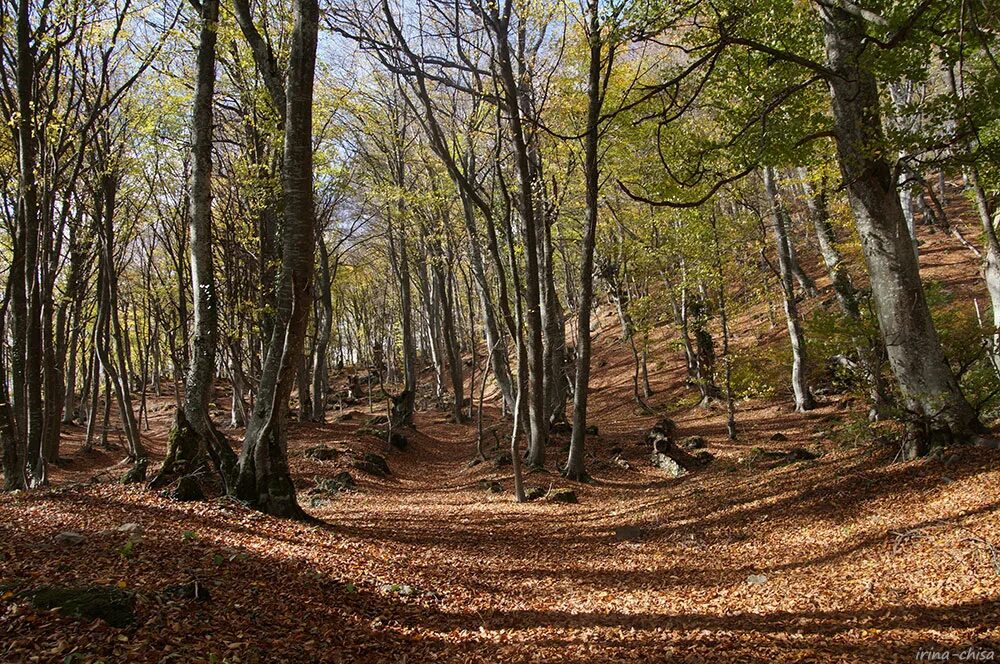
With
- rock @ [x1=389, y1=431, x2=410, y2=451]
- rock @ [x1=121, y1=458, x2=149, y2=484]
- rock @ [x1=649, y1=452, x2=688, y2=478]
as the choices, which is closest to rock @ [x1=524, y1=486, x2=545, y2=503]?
rock @ [x1=649, y1=452, x2=688, y2=478]

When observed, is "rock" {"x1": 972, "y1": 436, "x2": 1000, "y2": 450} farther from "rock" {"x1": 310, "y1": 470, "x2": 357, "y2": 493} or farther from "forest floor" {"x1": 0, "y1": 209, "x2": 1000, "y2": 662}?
"rock" {"x1": 310, "y1": 470, "x2": 357, "y2": 493}

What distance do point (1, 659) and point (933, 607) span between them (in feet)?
18.5

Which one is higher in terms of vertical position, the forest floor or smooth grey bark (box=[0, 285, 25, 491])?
smooth grey bark (box=[0, 285, 25, 491])

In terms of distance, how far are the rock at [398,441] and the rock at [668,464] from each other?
26.0ft

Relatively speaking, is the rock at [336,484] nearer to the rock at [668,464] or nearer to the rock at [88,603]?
the rock at [668,464]

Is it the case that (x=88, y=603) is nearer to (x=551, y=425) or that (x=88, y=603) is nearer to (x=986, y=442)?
(x=986, y=442)

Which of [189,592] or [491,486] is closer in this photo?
[189,592]

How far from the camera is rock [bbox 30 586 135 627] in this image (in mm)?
3365

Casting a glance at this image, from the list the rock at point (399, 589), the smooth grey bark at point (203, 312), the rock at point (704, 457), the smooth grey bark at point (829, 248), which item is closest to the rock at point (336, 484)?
the smooth grey bark at point (203, 312)

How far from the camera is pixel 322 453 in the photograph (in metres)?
14.1

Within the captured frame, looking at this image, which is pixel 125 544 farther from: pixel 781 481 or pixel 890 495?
pixel 781 481

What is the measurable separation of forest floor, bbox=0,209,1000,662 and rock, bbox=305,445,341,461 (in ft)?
16.3

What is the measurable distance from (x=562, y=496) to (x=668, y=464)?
3.25 meters

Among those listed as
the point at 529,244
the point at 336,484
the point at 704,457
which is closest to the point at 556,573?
the point at 336,484
